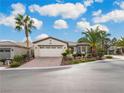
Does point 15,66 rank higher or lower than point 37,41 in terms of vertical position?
lower

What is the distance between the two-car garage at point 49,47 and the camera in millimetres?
47219

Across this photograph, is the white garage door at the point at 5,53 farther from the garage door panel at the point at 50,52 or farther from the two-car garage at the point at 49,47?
the garage door panel at the point at 50,52

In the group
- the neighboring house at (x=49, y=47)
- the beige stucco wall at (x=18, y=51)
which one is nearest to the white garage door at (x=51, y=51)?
the neighboring house at (x=49, y=47)

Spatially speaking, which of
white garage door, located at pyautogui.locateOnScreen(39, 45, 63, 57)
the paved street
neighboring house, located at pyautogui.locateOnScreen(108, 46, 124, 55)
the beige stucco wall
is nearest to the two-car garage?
white garage door, located at pyautogui.locateOnScreen(39, 45, 63, 57)

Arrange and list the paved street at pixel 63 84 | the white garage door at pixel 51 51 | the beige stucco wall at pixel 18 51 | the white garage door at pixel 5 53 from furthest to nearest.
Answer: the white garage door at pixel 51 51, the beige stucco wall at pixel 18 51, the white garage door at pixel 5 53, the paved street at pixel 63 84

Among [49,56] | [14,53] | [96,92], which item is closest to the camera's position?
[96,92]

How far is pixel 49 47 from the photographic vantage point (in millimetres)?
47562

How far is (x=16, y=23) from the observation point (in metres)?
47.8

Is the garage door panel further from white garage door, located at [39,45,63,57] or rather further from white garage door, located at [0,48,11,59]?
white garage door, located at [0,48,11,59]

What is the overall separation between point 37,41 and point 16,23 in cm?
514

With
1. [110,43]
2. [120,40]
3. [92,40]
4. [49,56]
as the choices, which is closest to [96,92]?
[49,56]

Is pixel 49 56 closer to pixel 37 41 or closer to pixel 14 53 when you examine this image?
pixel 37 41

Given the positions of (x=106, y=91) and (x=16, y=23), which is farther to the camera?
(x=16, y=23)

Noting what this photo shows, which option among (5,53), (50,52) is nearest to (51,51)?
(50,52)
